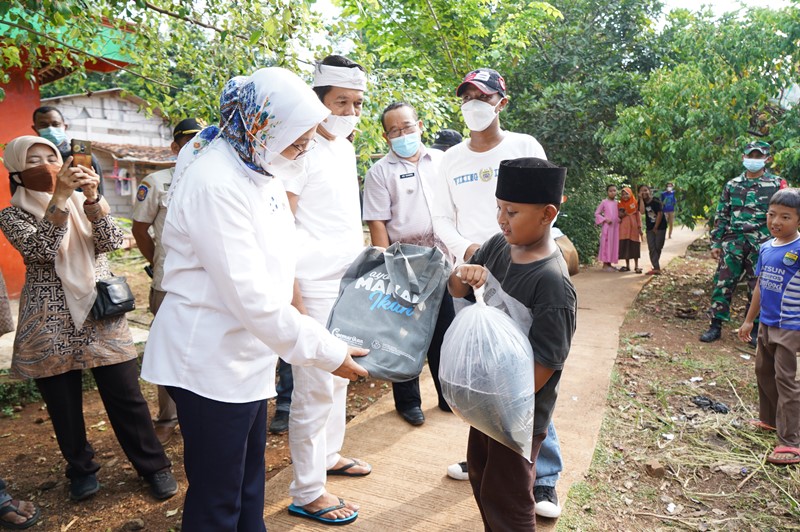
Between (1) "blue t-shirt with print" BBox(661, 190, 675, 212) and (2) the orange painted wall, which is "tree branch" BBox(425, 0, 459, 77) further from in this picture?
(1) "blue t-shirt with print" BBox(661, 190, 675, 212)

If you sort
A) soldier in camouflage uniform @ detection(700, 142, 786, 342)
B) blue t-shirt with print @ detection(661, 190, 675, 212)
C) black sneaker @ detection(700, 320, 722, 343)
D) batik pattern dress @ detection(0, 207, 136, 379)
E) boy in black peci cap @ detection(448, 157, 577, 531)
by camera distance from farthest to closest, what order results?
blue t-shirt with print @ detection(661, 190, 675, 212) → black sneaker @ detection(700, 320, 722, 343) → soldier in camouflage uniform @ detection(700, 142, 786, 342) → batik pattern dress @ detection(0, 207, 136, 379) → boy in black peci cap @ detection(448, 157, 577, 531)

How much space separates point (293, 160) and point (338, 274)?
1.01 m

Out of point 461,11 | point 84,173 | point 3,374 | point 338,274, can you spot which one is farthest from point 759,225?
point 3,374

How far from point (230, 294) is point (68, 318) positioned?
65.8 inches

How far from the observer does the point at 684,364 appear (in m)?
5.55

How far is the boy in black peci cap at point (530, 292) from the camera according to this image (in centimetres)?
206

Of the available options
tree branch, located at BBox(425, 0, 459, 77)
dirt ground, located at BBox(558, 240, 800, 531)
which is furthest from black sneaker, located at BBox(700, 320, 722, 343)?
tree branch, located at BBox(425, 0, 459, 77)

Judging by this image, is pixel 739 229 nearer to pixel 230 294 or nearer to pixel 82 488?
pixel 230 294

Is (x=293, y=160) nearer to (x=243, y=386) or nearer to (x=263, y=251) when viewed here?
(x=263, y=251)

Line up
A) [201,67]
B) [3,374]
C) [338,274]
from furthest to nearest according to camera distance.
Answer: [201,67]
[3,374]
[338,274]

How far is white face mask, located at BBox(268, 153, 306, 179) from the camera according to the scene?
1.96m

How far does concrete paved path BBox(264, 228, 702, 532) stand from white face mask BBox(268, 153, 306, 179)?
169 centimetres

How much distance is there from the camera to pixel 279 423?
4.12 metres

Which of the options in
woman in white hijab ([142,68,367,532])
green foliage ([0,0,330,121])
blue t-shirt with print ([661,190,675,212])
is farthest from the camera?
blue t-shirt with print ([661,190,675,212])
